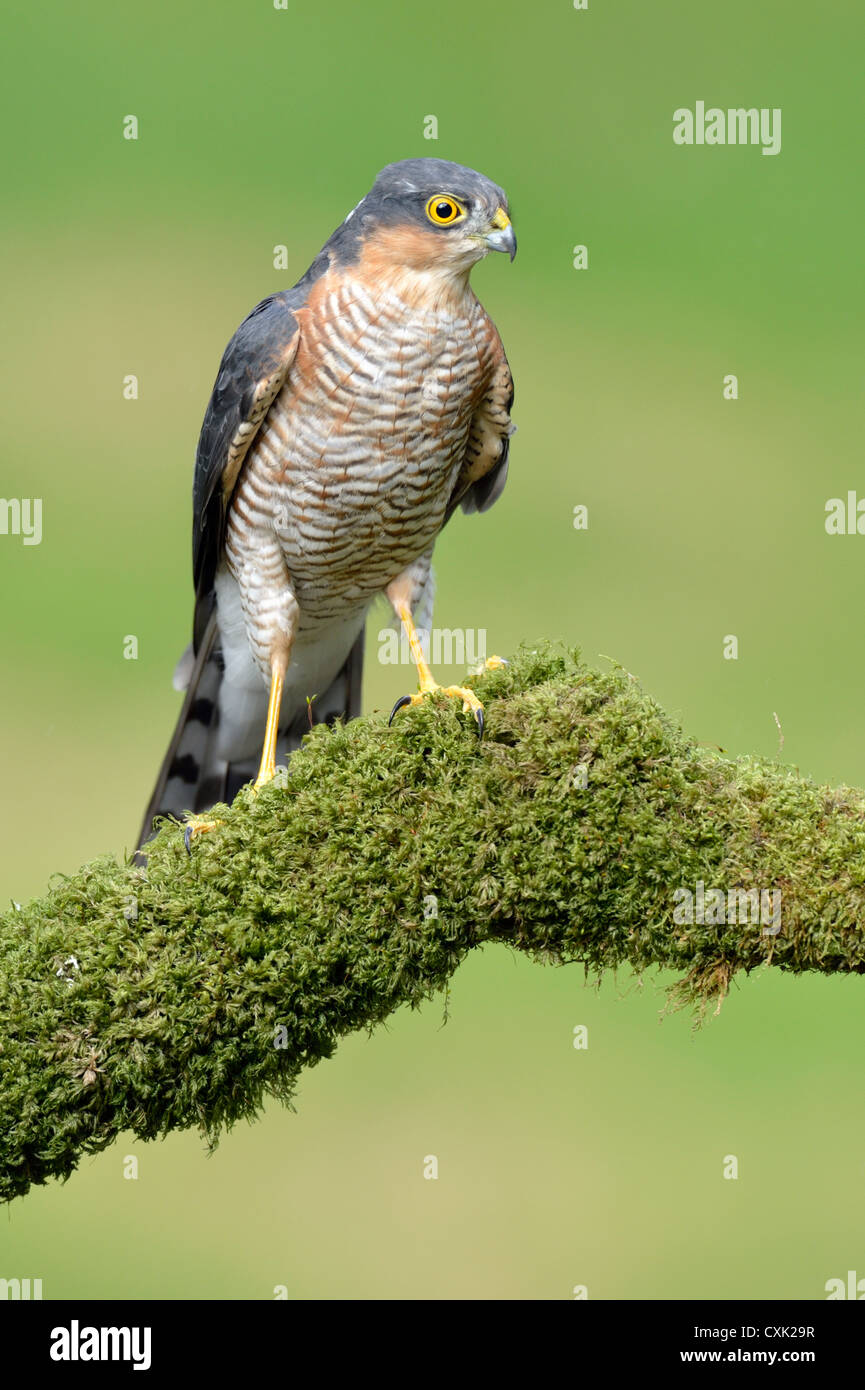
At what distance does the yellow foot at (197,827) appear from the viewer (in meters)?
2.87

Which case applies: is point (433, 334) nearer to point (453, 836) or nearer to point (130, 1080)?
point (453, 836)

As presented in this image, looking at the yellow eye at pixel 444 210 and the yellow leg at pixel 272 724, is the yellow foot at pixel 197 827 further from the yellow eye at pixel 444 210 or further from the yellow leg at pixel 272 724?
the yellow eye at pixel 444 210

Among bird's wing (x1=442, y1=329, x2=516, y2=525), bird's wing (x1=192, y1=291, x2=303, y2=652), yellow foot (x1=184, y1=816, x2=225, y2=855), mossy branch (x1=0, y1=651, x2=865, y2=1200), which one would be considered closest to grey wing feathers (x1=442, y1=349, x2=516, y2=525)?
bird's wing (x1=442, y1=329, x2=516, y2=525)

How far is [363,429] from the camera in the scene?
3.27 metres

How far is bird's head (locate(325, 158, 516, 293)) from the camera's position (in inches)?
123

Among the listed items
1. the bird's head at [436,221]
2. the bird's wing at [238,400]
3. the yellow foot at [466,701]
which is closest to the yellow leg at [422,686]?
the yellow foot at [466,701]

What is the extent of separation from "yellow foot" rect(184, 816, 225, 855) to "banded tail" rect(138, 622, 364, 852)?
985mm

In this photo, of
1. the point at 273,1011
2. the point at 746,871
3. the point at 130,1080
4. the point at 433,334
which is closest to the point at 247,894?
the point at 273,1011

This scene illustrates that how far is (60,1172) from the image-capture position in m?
2.74

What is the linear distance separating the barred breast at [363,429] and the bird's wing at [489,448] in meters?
0.06

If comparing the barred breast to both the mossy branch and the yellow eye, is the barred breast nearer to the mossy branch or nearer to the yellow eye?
the yellow eye

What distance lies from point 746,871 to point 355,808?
75 cm

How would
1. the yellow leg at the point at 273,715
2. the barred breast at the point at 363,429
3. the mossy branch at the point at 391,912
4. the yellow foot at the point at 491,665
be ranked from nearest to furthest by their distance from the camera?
the mossy branch at the point at 391,912, the yellow foot at the point at 491,665, the barred breast at the point at 363,429, the yellow leg at the point at 273,715

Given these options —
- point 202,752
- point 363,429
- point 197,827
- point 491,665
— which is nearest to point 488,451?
point 363,429
